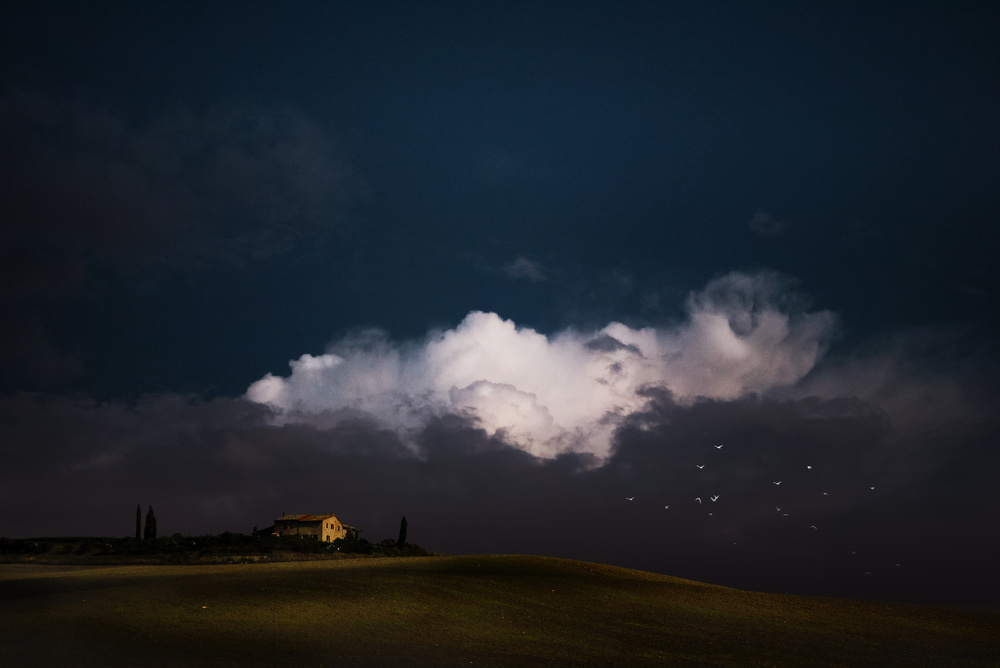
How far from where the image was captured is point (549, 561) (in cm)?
4372

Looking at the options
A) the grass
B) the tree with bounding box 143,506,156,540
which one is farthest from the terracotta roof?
the grass

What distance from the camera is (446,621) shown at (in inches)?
1078

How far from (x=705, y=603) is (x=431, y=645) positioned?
16.6 metres

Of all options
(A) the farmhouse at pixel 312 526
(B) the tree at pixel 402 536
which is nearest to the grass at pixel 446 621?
(B) the tree at pixel 402 536

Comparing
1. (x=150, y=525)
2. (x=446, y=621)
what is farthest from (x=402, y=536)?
(x=446, y=621)

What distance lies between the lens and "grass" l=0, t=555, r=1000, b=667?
22.2 meters

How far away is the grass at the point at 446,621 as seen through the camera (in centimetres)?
2222

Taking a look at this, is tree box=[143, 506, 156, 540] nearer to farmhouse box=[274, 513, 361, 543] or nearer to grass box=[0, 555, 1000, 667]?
farmhouse box=[274, 513, 361, 543]

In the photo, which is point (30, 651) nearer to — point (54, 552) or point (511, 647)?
point (511, 647)

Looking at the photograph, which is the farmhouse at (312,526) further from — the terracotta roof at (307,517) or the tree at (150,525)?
the tree at (150,525)

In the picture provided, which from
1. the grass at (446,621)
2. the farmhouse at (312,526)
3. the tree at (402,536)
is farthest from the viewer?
the farmhouse at (312,526)

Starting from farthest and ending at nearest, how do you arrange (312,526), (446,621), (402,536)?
(312,526) → (402,536) → (446,621)

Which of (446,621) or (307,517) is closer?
(446,621)

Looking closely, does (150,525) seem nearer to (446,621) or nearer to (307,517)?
(307,517)
